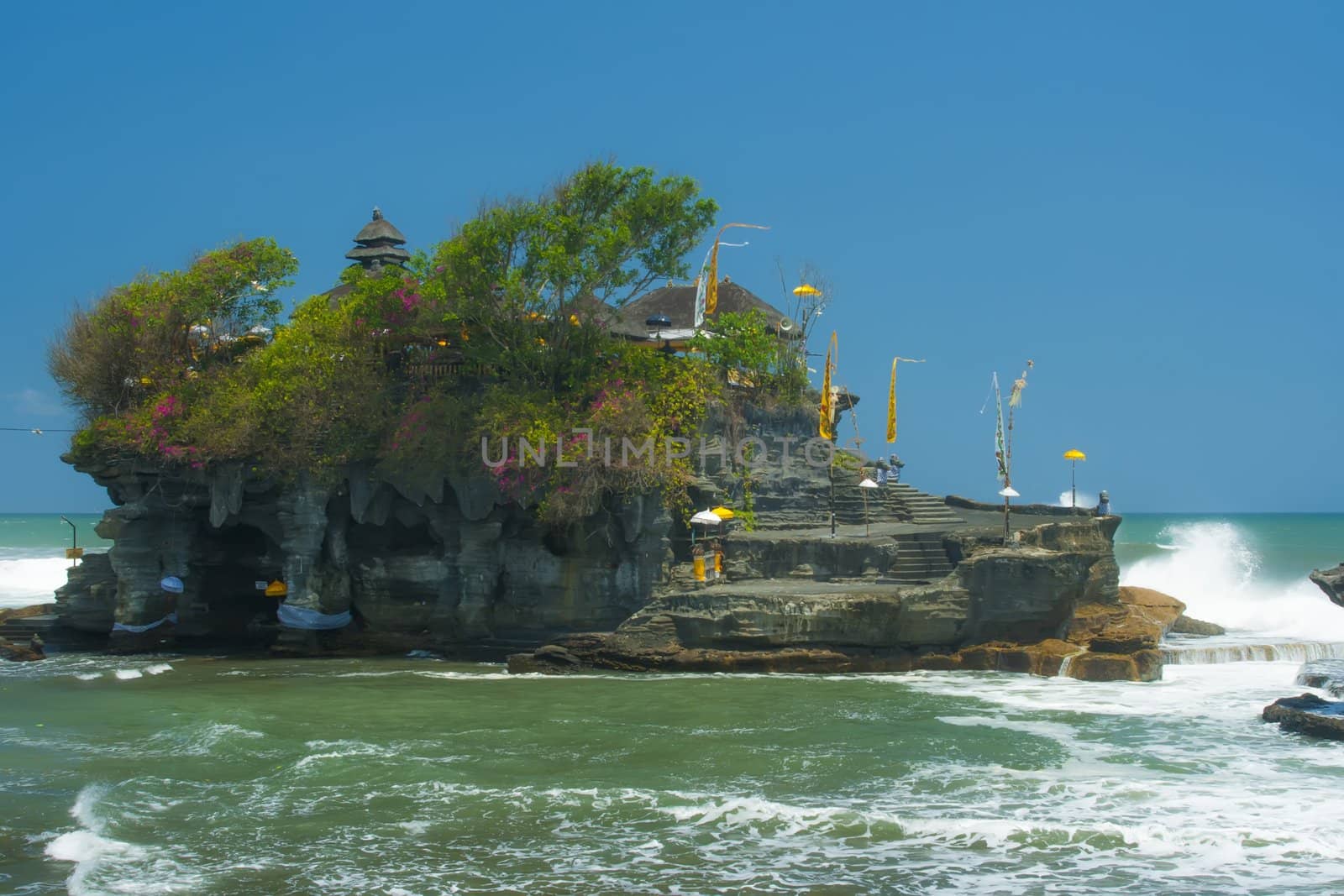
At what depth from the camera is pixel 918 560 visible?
957 inches

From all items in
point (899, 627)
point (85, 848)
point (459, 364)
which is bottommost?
point (85, 848)

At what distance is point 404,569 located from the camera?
2653cm

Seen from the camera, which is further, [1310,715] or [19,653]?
[19,653]

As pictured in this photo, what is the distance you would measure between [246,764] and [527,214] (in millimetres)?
13424

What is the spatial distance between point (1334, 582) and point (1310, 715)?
4428 mm

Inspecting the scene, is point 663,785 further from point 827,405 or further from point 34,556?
point 34,556

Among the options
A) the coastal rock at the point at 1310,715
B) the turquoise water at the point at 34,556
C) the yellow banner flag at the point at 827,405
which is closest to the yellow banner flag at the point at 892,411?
the yellow banner flag at the point at 827,405

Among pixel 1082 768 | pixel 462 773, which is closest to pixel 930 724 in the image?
pixel 1082 768

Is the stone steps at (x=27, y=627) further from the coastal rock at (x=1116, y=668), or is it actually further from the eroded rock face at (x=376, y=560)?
the coastal rock at (x=1116, y=668)

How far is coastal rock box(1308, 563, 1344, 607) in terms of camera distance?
43.0 feet

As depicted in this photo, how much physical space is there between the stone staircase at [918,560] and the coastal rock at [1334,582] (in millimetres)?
10177

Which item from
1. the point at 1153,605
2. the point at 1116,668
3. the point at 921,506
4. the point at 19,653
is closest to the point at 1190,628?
the point at 1153,605

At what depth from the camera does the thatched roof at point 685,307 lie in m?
31.0

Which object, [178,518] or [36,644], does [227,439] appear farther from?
[36,644]
